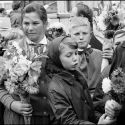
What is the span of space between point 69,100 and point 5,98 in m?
0.81

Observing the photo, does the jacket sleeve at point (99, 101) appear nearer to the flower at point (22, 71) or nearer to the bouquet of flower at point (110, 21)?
the flower at point (22, 71)

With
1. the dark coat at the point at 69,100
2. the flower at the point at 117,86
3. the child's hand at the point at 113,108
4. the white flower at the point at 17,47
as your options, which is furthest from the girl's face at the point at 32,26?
the child's hand at the point at 113,108

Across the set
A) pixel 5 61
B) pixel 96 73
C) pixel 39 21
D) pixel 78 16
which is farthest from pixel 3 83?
pixel 78 16

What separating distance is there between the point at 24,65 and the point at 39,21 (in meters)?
0.87

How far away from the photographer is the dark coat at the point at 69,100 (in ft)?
9.25

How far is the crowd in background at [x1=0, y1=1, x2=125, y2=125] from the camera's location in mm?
2875

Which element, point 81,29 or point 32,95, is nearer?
point 32,95

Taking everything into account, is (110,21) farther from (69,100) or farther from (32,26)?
(69,100)

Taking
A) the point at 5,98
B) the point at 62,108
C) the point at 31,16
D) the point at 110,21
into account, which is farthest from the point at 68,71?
the point at 110,21

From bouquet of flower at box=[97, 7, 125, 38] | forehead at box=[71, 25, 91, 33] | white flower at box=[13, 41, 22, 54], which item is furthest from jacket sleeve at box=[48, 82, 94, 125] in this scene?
bouquet of flower at box=[97, 7, 125, 38]

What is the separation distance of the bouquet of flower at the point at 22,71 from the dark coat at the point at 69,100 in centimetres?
18

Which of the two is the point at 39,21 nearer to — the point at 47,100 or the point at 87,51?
the point at 87,51

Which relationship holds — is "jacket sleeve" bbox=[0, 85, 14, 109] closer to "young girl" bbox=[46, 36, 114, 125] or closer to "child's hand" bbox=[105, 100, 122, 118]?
"young girl" bbox=[46, 36, 114, 125]

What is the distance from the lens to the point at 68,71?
3029 mm
